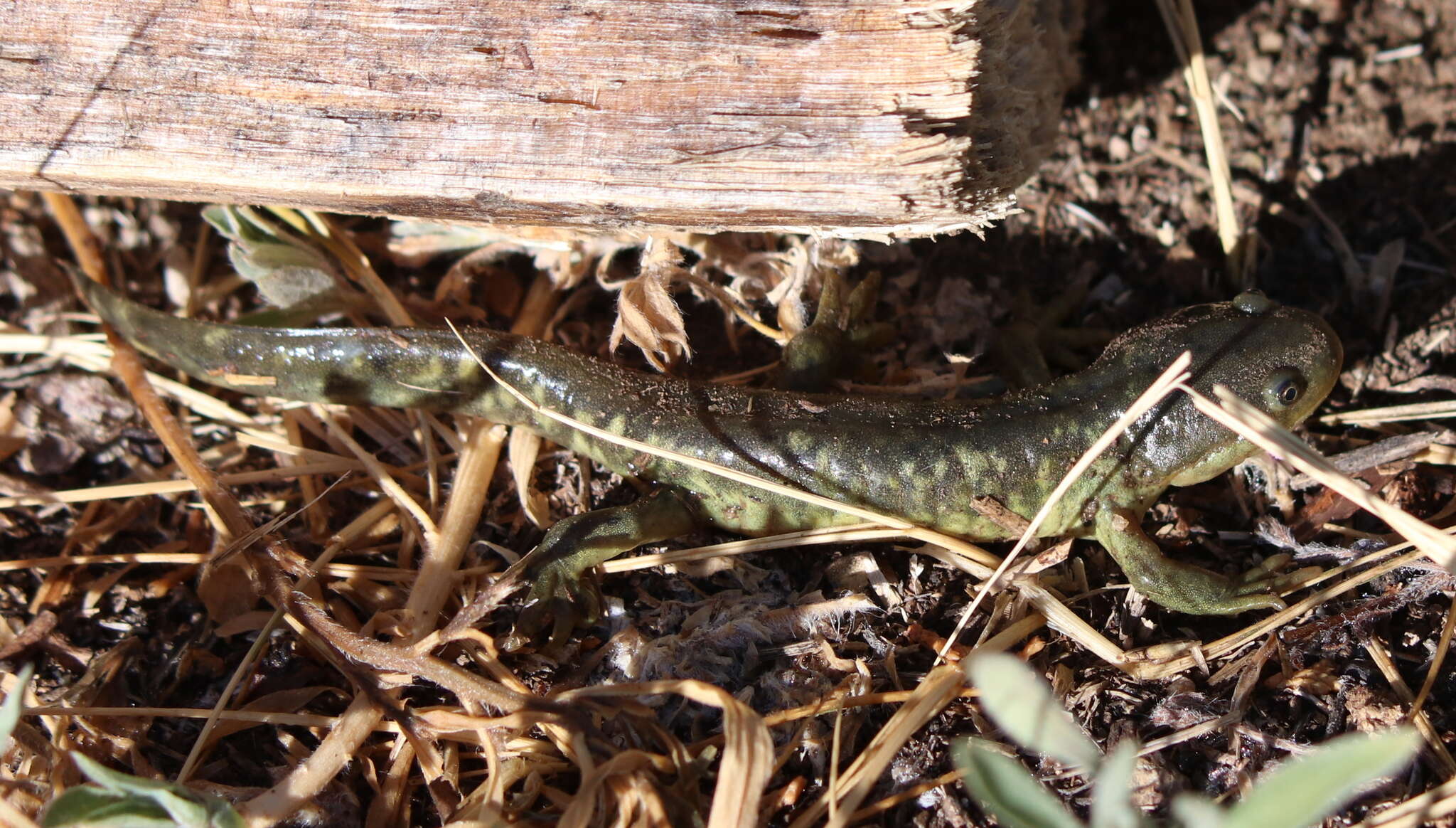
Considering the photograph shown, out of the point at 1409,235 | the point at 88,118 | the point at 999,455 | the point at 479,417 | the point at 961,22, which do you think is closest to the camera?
the point at 961,22

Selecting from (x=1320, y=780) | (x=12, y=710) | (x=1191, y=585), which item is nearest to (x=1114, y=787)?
(x=1320, y=780)

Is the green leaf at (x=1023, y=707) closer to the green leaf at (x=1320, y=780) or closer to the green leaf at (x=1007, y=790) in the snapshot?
the green leaf at (x=1007, y=790)

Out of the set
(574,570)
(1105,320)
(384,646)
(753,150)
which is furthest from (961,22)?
(384,646)

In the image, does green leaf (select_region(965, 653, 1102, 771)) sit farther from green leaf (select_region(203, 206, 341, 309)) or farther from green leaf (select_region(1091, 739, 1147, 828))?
green leaf (select_region(203, 206, 341, 309))

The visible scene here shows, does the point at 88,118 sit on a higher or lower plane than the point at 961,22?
lower

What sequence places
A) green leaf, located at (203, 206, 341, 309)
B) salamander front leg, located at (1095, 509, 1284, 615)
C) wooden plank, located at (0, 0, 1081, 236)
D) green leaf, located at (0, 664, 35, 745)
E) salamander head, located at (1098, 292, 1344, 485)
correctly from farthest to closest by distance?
green leaf, located at (203, 206, 341, 309) → salamander head, located at (1098, 292, 1344, 485) → salamander front leg, located at (1095, 509, 1284, 615) → wooden plank, located at (0, 0, 1081, 236) → green leaf, located at (0, 664, 35, 745)

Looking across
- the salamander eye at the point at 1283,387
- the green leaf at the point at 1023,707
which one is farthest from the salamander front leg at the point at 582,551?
the salamander eye at the point at 1283,387

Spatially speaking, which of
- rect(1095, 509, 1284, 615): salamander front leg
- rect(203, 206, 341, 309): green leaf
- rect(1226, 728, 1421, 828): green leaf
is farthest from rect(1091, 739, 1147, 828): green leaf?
rect(203, 206, 341, 309): green leaf

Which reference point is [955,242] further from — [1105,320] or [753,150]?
[753,150]
